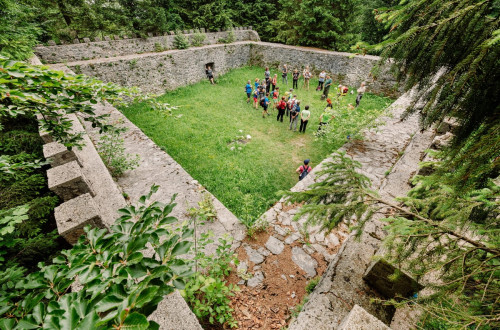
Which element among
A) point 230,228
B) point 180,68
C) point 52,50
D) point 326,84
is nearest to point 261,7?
point 180,68

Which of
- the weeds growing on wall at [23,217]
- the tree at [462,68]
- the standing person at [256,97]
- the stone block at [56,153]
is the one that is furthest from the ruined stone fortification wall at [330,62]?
the weeds growing on wall at [23,217]

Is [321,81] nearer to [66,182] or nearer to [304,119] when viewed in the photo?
[304,119]

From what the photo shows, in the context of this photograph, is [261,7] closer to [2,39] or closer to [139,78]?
[139,78]

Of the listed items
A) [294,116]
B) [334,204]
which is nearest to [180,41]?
[294,116]

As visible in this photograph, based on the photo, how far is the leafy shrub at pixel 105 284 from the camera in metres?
0.83

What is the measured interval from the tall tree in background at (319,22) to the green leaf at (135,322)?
18.3 metres

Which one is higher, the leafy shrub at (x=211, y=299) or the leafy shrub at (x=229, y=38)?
the leafy shrub at (x=229, y=38)

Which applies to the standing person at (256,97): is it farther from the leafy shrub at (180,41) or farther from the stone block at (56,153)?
the stone block at (56,153)

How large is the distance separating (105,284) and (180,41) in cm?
1725

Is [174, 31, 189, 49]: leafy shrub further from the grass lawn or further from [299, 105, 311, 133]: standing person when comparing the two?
[299, 105, 311, 133]: standing person

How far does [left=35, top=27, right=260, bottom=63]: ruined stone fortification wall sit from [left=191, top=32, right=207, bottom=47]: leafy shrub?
22 centimetres

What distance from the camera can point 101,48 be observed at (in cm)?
1210

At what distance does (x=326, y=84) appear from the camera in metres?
12.6

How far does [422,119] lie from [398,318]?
2.70 m
